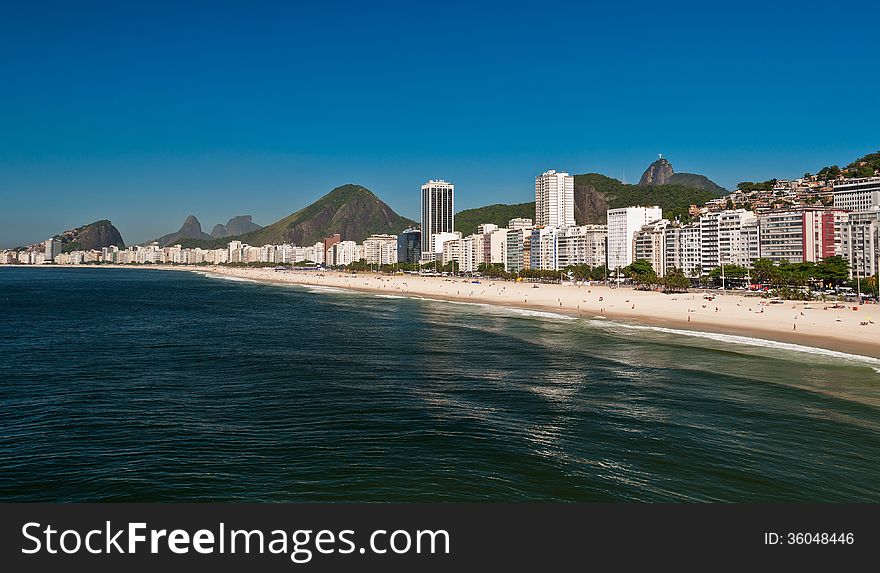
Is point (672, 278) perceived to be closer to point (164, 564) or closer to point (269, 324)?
point (269, 324)

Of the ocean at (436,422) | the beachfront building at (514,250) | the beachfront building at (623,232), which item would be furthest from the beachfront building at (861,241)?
the beachfront building at (514,250)

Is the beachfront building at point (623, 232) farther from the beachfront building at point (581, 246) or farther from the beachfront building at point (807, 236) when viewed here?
the beachfront building at point (807, 236)

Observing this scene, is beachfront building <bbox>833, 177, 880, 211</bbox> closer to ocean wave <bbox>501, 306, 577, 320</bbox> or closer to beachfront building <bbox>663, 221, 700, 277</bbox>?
beachfront building <bbox>663, 221, 700, 277</bbox>

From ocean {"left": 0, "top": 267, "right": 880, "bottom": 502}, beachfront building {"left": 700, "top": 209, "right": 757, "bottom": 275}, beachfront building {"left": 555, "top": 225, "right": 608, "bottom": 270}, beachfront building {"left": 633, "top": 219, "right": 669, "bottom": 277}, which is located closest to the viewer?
ocean {"left": 0, "top": 267, "right": 880, "bottom": 502}

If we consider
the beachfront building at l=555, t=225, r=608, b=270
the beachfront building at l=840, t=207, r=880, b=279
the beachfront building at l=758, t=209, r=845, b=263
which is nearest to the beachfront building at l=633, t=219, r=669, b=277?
the beachfront building at l=555, t=225, r=608, b=270

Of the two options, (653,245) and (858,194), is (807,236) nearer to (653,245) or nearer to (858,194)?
(653,245)

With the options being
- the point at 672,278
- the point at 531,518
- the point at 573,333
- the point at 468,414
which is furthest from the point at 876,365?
the point at 672,278

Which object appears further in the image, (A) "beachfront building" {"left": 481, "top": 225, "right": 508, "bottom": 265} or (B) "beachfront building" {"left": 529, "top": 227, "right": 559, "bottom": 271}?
(A) "beachfront building" {"left": 481, "top": 225, "right": 508, "bottom": 265}
